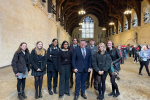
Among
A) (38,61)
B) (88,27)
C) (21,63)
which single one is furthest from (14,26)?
(88,27)

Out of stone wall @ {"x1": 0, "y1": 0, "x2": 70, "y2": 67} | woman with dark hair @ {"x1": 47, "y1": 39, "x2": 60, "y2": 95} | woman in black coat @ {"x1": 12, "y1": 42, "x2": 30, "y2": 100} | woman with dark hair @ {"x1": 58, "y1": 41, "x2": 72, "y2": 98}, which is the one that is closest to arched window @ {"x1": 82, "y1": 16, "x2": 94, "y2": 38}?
stone wall @ {"x1": 0, "y1": 0, "x2": 70, "y2": 67}

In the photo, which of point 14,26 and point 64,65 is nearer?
point 64,65

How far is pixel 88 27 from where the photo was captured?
125 ft

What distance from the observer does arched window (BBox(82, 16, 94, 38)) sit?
37.6 metres

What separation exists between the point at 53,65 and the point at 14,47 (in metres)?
4.07

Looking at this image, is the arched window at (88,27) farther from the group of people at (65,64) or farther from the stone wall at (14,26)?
the group of people at (65,64)

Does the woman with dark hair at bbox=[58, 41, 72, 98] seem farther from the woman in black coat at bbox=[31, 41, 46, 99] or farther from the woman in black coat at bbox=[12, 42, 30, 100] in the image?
the woman in black coat at bbox=[12, 42, 30, 100]

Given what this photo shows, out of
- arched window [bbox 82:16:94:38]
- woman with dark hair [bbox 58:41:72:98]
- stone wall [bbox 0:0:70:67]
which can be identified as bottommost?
woman with dark hair [bbox 58:41:72:98]

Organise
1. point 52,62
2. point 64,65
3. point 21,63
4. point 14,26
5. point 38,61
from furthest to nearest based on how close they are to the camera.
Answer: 1. point 14,26
2. point 52,62
3. point 64,65
4. point 38,61
5. point 21,63

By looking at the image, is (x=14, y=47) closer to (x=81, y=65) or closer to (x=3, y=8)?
(x=3, y=8)

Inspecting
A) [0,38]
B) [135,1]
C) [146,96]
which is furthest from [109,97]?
[135,1]

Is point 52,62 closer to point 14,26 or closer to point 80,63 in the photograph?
point 80,63

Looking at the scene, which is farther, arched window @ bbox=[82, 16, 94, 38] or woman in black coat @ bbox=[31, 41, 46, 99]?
arched window @ bbox=[82, 16, 94, 38]

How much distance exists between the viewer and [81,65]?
9.30ft
